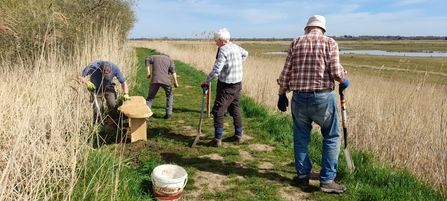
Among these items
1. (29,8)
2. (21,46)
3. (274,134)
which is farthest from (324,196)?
(29,8)

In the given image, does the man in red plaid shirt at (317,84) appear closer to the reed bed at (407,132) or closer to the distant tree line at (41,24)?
the reed bed at (407,132)

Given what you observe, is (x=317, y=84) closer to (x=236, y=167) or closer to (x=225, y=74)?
(x=236, y=167)

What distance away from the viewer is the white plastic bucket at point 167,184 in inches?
125

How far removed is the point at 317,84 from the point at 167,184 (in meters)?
1.90

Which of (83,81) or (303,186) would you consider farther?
(83,81)

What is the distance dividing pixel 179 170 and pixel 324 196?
1700 millimetres

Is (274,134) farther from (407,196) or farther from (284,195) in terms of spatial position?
(407,196)

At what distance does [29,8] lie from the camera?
6871 mm

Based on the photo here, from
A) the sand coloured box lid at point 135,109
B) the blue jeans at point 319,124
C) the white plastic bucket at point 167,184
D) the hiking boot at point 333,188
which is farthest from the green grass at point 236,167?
the sand coloured box lid at point 135,109

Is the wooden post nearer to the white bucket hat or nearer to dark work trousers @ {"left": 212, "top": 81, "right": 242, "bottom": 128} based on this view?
dark work trousers @ {"left": 212, "top": 81, "right": 242, "bottom": 128}

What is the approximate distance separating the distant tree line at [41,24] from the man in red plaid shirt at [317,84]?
3.97 meters

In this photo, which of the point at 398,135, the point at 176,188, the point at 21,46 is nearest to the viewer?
the point at 176,188

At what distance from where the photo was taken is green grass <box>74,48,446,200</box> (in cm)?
340

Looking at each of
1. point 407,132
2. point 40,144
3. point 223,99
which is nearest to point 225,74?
point 223,99
